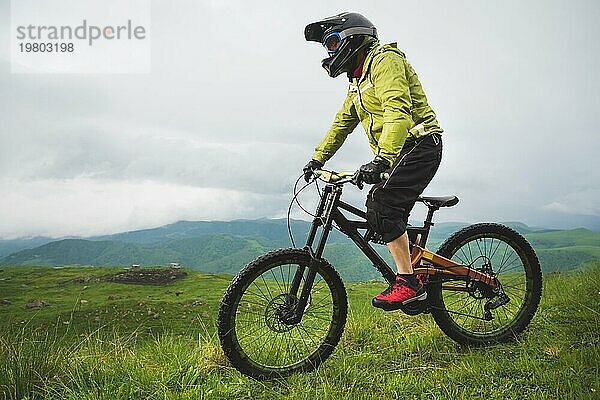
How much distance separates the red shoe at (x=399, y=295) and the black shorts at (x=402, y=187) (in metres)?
0.40

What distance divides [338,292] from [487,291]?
67.2 inches

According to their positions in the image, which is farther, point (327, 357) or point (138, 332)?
point (138, 332)

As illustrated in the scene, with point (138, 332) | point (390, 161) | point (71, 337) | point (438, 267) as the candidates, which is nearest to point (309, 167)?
point (390, 161)

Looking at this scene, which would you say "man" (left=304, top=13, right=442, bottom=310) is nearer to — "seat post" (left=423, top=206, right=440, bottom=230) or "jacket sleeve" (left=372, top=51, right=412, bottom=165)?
"jacket sleeve" (left=372, top=51, right=412, bottom=165)

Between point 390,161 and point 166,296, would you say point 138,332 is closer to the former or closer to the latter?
point 390,161

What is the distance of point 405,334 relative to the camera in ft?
17.3

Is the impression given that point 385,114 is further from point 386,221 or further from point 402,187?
point 386,221

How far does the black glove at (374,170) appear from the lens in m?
3.73

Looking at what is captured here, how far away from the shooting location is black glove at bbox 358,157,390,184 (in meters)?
3.73

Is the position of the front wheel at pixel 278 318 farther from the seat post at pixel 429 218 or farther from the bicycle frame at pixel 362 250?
the seat post at pixel 429 218

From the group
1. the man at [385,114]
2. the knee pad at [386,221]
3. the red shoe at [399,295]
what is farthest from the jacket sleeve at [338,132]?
the red shoe at [399,295]

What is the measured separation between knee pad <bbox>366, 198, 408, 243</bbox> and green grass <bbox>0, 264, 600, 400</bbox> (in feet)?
3.78

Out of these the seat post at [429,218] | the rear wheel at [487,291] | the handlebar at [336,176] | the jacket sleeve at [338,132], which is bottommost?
the rear wheel at [487,291]

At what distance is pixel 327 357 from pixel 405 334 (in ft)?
4.15
